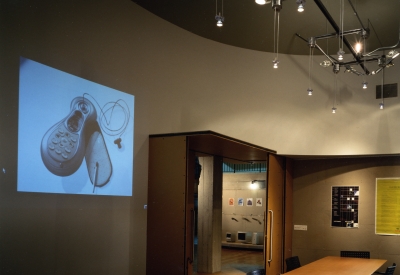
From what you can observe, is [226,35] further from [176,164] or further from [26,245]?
[26,245]

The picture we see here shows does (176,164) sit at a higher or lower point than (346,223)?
higher

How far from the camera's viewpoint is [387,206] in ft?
28.2

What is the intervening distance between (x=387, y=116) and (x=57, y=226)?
651cm

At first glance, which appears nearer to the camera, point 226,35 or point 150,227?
point 150,227

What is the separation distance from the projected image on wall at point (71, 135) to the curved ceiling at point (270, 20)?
182cm

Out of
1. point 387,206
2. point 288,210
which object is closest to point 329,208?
point 288,210

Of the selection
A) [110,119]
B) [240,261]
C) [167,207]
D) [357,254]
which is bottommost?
[240,261]

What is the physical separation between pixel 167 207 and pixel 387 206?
499cm

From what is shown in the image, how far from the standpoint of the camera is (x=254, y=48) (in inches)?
341

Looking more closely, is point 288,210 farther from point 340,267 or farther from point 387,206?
point 340,267

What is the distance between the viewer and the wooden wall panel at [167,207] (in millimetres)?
6164

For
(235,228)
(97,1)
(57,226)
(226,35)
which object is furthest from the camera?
(235,228)

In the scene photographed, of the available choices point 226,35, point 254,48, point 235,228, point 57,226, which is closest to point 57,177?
point 57,226

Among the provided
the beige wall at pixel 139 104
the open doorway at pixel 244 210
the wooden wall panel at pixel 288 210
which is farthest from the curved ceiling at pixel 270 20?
the open doorway at pixel 244 210
